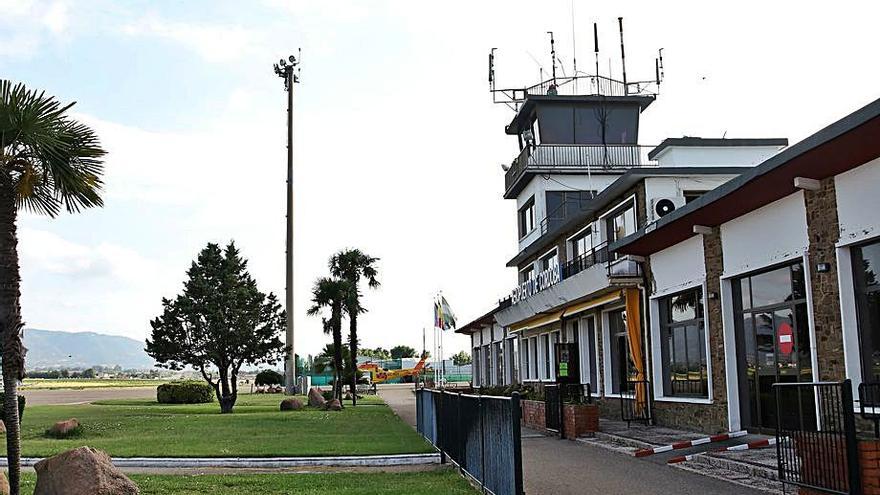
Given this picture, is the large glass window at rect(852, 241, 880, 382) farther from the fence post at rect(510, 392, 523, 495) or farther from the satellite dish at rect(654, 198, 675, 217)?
the satellite dish at rect(654, 198, 675, 217)

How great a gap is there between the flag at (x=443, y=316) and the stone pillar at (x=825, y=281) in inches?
1447

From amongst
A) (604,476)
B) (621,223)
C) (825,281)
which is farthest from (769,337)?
(621,223)

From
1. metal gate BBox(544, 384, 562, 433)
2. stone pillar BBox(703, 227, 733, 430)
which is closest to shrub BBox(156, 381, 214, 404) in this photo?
metal gate BBox(544, 384, 562, 433)

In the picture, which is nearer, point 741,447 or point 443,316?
point 741,447

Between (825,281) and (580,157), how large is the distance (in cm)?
2295

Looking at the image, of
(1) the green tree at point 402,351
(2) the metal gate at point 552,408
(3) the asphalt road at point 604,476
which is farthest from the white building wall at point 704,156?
(1) the green tree at point 402,351

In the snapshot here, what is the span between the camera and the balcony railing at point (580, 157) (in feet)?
117

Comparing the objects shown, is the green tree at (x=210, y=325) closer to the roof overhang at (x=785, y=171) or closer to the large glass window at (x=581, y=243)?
the large glass window at (x=581, y=243)

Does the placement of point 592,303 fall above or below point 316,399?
above

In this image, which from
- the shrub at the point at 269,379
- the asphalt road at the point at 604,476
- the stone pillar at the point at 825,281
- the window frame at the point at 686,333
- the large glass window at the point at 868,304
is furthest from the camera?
the shrub at the point at 269,379

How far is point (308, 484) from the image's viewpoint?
40.3 feet

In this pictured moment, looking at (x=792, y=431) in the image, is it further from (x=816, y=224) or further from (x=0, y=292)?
(x=0, y=292)

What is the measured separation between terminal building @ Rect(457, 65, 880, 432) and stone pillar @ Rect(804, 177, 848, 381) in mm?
29

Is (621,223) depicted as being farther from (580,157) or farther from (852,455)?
(852,455)
